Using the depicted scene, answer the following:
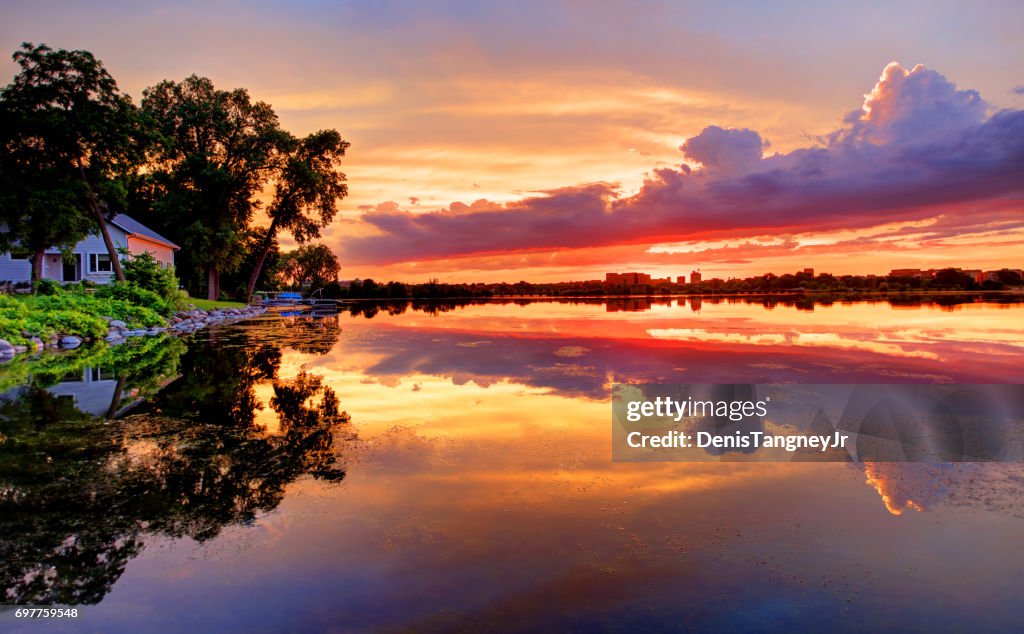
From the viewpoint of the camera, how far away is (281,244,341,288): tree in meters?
81.6

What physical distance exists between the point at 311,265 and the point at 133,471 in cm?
8002

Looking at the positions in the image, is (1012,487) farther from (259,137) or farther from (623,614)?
(259,137)

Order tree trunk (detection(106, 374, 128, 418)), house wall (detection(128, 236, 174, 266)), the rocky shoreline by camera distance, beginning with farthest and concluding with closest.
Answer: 1. house wall (detection(128, 236, 174, 266))
2. the rocky shoreline
3. tree trunk (detection(106, 374, 128, 418))

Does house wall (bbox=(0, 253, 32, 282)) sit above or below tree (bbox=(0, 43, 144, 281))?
below

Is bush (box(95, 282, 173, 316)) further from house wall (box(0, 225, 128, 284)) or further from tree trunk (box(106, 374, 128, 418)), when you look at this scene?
tree trunk (box(106, 374, 128, 418))

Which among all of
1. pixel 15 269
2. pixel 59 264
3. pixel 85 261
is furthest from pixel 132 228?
pixel 15 269

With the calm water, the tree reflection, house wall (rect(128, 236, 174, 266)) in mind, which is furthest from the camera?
house wall (rect(128, 236, 174, 266))

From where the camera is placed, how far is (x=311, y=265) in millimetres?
82875

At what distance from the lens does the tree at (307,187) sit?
5088cm

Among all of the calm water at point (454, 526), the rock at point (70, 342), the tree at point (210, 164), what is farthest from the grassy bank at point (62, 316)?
the tree at point (210, 164)

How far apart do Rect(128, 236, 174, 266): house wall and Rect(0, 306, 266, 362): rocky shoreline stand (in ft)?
26.6

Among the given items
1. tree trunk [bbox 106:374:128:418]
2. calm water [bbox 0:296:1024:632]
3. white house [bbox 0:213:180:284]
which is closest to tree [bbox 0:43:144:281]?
white house [bbox 0:213:180:284]

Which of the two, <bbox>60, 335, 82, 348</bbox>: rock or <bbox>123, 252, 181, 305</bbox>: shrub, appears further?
<bbox>123, 252, 181, 305</bbox>: shrub

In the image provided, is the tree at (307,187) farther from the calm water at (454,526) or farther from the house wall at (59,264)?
the calm water at (454,526)
